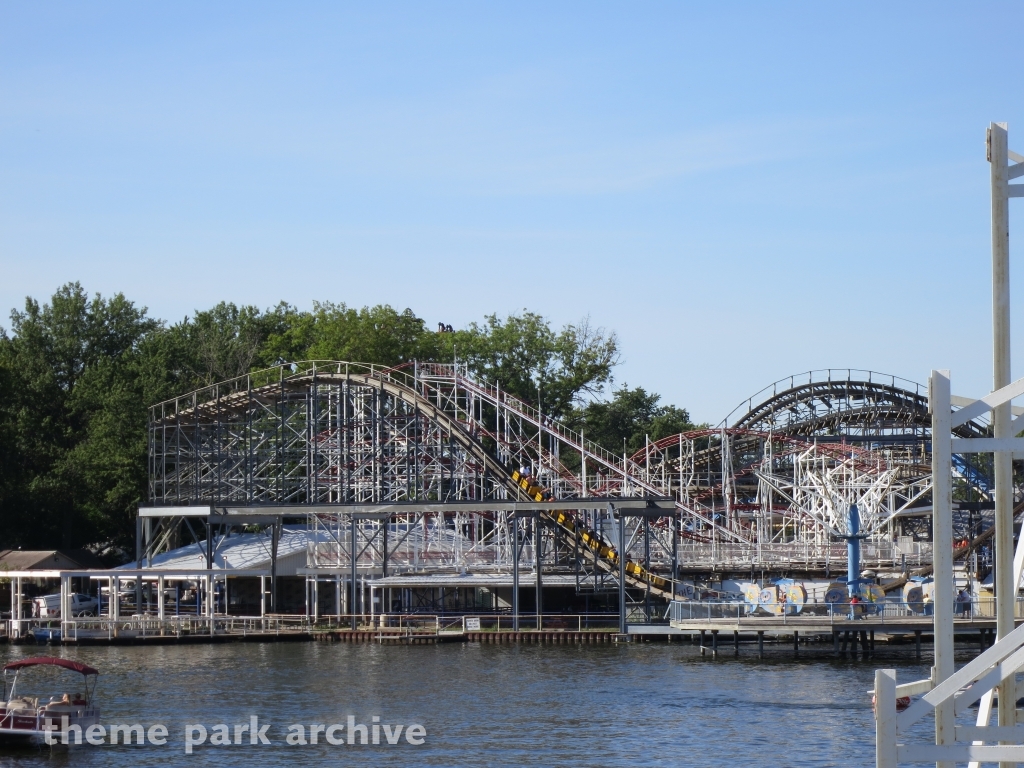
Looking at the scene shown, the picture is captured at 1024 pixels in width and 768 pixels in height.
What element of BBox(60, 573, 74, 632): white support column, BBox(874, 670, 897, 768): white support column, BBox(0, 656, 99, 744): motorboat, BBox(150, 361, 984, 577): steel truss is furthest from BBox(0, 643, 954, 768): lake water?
BBox(874, 670, 897, 768): white support column

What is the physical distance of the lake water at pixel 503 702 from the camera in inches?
1281

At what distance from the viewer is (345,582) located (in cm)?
7119

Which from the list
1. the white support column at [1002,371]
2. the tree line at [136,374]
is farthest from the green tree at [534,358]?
the white support column at [1002,371]

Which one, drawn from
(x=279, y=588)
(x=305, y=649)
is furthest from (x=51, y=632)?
(x=279, y=588)

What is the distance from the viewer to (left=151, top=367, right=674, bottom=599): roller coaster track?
6281cm

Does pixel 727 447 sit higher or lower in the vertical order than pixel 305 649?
higher

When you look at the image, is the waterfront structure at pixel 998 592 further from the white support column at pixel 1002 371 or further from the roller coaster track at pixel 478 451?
the roller coaster track at pixel 478 451

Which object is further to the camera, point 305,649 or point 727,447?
point 727,447

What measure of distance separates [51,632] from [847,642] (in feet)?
103

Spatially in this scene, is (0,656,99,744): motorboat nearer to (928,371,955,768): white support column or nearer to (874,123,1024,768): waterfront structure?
(874,123,1024,768): waterfront structure

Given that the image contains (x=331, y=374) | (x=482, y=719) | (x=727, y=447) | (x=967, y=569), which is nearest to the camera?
(x=482, y=719)

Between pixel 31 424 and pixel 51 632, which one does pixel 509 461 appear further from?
pixel 31 424

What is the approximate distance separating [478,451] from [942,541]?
54151mm

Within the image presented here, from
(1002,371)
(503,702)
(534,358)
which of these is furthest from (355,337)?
(1002,371)
